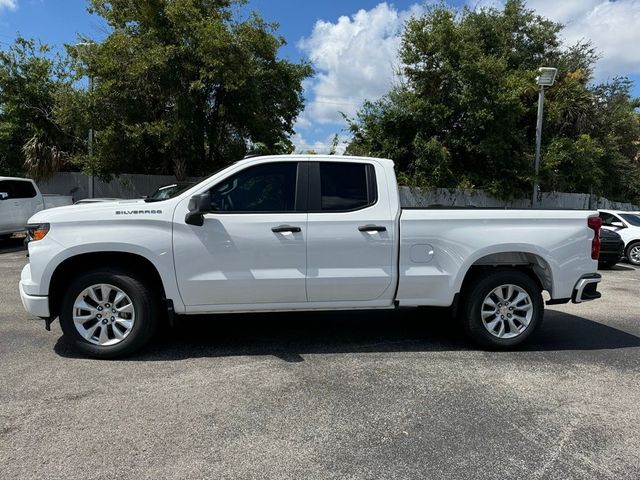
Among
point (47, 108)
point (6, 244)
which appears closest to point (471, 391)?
point (6, 244)

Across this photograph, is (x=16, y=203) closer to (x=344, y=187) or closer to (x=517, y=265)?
(x=344, y=187)

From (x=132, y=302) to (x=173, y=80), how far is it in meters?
11.1

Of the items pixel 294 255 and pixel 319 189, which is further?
pixel 319 189

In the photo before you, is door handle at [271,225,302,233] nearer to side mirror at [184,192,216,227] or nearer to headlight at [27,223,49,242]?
side mirror at [184,192,216,227]

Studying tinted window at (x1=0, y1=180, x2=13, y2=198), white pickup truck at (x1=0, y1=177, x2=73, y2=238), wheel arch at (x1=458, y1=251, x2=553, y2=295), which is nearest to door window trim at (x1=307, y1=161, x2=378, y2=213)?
wheel arch at (x1=458, y1=251, x2=553, y2=295)

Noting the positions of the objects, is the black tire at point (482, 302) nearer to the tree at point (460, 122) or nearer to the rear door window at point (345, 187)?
the rear door window at point (345, 187)

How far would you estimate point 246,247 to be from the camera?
491 centimetres

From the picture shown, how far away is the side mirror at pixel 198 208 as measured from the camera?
4684 millimetres

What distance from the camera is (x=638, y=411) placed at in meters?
4.07

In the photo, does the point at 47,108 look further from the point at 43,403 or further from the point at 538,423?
the point at 538,423

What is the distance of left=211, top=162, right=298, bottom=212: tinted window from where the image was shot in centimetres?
501

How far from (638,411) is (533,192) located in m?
14.8

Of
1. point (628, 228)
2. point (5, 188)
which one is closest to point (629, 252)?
point (628, 228)

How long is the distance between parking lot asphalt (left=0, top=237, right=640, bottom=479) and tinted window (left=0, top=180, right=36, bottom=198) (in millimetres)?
8617
